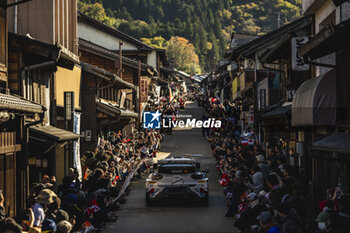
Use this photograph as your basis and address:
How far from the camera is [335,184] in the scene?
13.6 meters

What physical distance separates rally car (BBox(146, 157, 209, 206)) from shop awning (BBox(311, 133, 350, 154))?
6919 millimetres

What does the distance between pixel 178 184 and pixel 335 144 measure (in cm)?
844

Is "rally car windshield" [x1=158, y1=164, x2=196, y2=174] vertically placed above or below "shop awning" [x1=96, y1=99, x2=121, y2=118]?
below

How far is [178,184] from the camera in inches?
Result: 733

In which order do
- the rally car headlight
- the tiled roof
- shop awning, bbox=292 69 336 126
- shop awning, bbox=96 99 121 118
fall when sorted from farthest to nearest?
1. shop awning, bbox=96 99 121 118
2. the rally car headlight
3. shop awning, bbox=292 69 336 126
4. the tiled roof

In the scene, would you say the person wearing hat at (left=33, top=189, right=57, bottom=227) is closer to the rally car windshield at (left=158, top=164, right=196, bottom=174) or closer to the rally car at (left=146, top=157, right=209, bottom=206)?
the rally car at (left=146, top=157, right=209, bottom=206)

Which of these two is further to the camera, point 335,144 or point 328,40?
point 328,40

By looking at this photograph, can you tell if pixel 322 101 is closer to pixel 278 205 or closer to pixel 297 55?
pixel 278 205

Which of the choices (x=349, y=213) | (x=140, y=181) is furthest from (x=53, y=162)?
(x=349, y=213)

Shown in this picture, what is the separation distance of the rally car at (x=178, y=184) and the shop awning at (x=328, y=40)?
21.9 ft

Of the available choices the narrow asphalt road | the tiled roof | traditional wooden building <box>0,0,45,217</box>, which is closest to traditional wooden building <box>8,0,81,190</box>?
traditional wooden building <box>0,0,45,217</box>

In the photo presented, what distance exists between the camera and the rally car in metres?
18.6

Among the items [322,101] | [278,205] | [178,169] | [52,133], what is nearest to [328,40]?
[322,101]

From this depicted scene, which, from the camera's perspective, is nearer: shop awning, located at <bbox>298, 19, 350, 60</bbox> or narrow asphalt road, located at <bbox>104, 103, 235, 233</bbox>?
shop awning, located at <bbox>298, 19, 350, 60</bbox>
